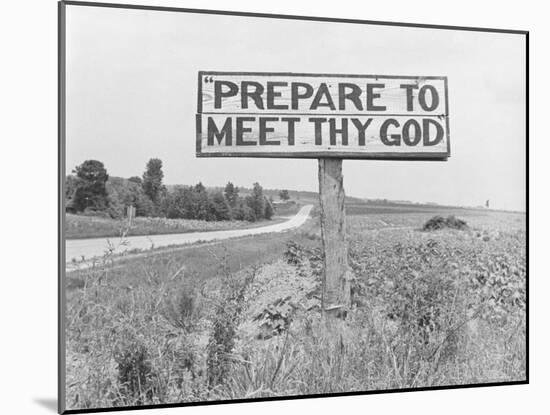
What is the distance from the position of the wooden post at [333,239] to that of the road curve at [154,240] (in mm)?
144

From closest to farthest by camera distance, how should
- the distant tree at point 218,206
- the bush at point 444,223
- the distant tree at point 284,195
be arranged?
the distant tree at point 218,206, the distant tree at point 284,195, the bush at point 444,223

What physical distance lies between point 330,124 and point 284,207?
0.60 m

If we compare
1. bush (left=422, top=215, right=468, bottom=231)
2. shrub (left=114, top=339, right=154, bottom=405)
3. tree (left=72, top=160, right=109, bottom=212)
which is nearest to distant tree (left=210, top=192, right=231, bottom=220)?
tree (left=72, top=160, right=109, bottom=212)

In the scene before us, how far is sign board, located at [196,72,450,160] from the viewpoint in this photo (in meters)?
5.49

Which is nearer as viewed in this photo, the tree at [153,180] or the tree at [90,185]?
the tree at [90,185]

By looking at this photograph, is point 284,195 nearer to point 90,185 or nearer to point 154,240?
point 154,240

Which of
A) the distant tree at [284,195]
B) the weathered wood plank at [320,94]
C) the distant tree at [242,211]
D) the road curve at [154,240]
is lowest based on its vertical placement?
the road curve at [154,240]

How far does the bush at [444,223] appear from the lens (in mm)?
5916

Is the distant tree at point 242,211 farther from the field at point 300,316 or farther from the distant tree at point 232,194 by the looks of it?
the field at point 300,316

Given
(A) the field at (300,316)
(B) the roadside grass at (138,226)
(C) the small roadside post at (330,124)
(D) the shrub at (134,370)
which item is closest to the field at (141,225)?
(B) the roadside grass at (138,226)

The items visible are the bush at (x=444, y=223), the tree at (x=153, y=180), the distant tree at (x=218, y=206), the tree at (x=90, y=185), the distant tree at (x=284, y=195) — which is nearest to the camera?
the tree at (x=90, y=185)

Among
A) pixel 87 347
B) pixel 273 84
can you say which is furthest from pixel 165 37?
pixel 87 347

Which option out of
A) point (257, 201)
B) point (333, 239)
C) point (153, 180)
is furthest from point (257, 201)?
point (153, 180)

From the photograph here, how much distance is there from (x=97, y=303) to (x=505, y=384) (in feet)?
9.02
